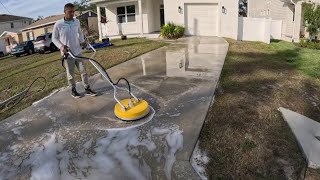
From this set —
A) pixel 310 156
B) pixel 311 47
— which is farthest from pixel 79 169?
pixel 311 47

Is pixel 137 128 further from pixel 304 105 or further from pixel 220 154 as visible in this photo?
pixel 304 105

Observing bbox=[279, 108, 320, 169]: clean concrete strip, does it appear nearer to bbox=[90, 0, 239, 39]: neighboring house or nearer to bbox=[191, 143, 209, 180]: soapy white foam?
bbox=[191, 143, 209, 180]: soapy white foam

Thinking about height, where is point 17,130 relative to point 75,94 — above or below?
below

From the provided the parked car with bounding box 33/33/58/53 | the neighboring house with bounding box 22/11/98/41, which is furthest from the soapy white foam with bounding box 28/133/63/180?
the neighboring house with bounding box 22/11/98/41

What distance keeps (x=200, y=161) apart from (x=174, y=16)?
51.7ft

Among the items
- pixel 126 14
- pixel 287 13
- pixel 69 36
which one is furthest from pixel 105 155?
pixel 287 13

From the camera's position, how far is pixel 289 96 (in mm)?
6078

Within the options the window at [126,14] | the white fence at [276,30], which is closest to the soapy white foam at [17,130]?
the window at [126,14]

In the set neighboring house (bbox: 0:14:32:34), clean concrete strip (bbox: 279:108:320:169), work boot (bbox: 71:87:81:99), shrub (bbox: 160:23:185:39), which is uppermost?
neighboring house (bbox: 0:14:32:34)

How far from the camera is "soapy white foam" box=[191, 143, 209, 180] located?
134 inches

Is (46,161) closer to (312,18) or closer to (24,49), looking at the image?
(312,18)

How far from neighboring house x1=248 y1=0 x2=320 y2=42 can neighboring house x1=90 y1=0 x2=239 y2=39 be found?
405cm

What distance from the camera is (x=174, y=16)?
18391 millimetres

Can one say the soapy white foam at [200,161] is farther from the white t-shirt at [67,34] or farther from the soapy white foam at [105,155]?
the white t-shirt at [67,34]
